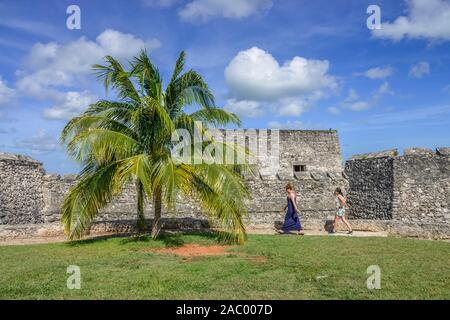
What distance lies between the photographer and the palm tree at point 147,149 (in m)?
9.36

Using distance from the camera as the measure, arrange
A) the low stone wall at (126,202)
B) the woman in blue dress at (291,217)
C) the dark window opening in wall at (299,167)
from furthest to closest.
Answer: the dark window opening in wall at (299,167) → the low stone wall at (126,202) → the woman in blue dress at (291,217)

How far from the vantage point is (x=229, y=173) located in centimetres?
977

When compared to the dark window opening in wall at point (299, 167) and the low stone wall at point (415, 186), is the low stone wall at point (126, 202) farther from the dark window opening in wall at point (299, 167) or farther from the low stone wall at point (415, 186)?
the dark window opening in wall at point (299, 167)

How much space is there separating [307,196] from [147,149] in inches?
318

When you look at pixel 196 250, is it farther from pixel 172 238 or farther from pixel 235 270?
pixel 235 270

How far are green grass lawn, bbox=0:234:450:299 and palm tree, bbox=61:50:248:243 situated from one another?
1050 millimetres

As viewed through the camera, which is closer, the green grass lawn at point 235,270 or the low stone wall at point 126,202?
the green grass lawn at point 235,270

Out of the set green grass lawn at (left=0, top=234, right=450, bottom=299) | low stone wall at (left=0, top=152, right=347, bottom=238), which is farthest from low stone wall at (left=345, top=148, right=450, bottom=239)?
green grass lawn at (left=0, top=234, right=450, bottom=299)

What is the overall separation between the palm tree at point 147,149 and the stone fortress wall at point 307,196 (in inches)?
129

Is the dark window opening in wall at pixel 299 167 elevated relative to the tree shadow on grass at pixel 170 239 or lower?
elevated

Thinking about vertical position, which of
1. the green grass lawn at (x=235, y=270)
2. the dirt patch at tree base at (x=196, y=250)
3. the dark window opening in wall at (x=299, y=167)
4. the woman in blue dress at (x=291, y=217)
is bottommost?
the dirt patch at tree base at (x=196, y=250)

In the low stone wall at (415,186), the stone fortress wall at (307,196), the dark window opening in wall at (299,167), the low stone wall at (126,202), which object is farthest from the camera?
the dark window opening in wall at (299,167)

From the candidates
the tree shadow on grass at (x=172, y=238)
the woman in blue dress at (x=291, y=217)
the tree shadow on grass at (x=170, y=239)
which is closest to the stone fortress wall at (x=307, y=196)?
the woman in blue dress at (x=291, y=217)
